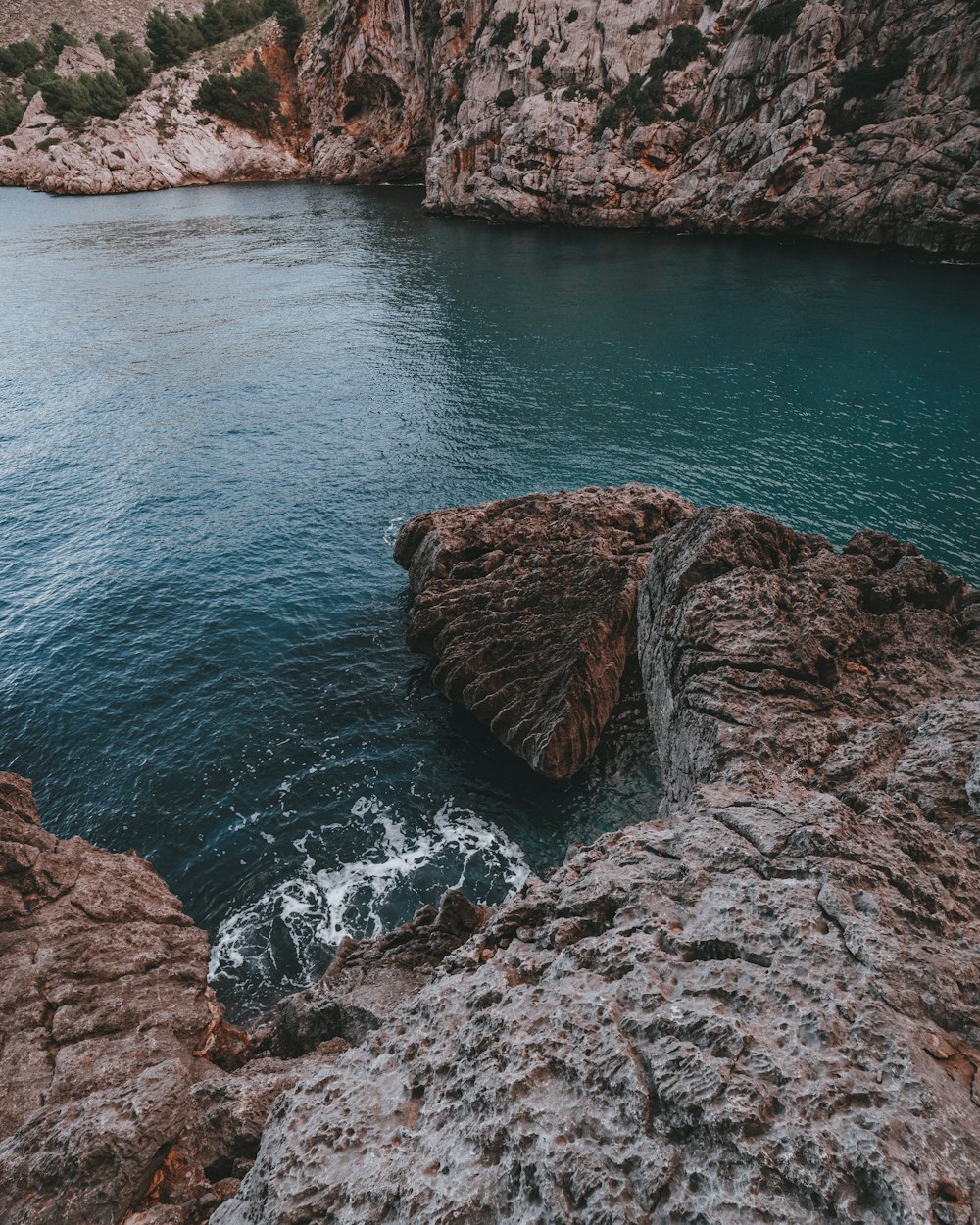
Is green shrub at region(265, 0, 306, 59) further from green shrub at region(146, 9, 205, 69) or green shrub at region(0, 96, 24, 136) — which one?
green shrub at region(0, 96, 24, 136)

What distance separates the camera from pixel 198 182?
16225cm

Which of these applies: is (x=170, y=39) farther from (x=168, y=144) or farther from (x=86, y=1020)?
(x=86, y=1020)

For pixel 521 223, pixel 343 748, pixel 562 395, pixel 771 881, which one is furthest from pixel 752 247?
pixel 771 881

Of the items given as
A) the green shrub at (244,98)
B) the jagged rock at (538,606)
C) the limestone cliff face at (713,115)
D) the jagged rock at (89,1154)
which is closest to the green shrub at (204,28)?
the green shrub at (244,98)

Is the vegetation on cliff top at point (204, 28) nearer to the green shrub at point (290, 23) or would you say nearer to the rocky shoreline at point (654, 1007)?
the green shrub at point (290, 23)

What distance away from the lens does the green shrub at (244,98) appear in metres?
157

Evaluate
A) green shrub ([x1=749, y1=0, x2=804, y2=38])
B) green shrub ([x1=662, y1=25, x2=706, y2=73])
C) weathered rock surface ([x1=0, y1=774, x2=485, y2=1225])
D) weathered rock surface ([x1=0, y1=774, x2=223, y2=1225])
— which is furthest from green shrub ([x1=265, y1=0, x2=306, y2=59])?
weathered rock surface ([x1=0, y1=774, x2=223, y2=1225])

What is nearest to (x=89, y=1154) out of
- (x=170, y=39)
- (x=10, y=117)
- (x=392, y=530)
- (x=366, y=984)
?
(x=366, y=984)

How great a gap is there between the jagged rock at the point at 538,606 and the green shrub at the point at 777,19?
84.6 m

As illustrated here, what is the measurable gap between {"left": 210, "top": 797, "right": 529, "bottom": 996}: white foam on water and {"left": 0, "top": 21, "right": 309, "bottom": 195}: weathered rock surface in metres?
184

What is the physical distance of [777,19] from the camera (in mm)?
79688

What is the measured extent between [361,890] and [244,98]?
647 feet

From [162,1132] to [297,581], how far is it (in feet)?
85.0

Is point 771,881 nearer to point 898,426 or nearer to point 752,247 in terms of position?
point 898,426
